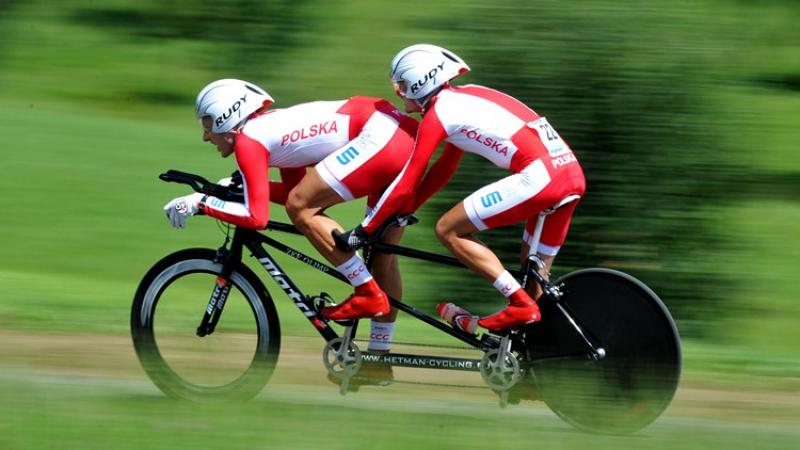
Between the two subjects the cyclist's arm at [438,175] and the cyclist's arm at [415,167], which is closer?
the cyclist's arm at [415,167]

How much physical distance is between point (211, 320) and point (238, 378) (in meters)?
0.35

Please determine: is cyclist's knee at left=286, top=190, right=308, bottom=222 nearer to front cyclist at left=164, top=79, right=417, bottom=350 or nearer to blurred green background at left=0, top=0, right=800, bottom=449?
front cyclist at left=164, top=79, right=417, bottom=350

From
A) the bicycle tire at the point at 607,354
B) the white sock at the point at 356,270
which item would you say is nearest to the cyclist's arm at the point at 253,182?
the white sock at the point at 356,270

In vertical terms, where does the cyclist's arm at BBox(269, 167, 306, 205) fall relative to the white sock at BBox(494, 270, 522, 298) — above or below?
below

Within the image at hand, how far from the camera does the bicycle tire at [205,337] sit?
22.5 ft

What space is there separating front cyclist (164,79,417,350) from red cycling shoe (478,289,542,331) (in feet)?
2.04

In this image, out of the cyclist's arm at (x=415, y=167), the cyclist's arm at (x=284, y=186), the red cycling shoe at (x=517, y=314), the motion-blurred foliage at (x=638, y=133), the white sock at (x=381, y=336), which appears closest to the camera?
the cyclist's arm at (x=415, y=167)

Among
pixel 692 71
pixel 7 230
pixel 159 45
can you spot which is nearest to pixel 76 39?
pixel 159 45

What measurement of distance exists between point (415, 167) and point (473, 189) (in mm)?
2767

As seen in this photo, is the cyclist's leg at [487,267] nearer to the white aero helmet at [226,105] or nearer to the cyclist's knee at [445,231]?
the cyclist's knee at [445,231]

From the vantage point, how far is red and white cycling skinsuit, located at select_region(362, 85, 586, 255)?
638 cm

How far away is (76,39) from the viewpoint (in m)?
16.2

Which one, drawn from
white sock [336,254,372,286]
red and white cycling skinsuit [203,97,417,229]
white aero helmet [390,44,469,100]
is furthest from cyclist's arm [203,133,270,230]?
white aero helmet [390,44,469,100]

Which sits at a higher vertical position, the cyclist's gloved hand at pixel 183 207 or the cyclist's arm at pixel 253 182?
the cyclist's arm at pixel 253 182
